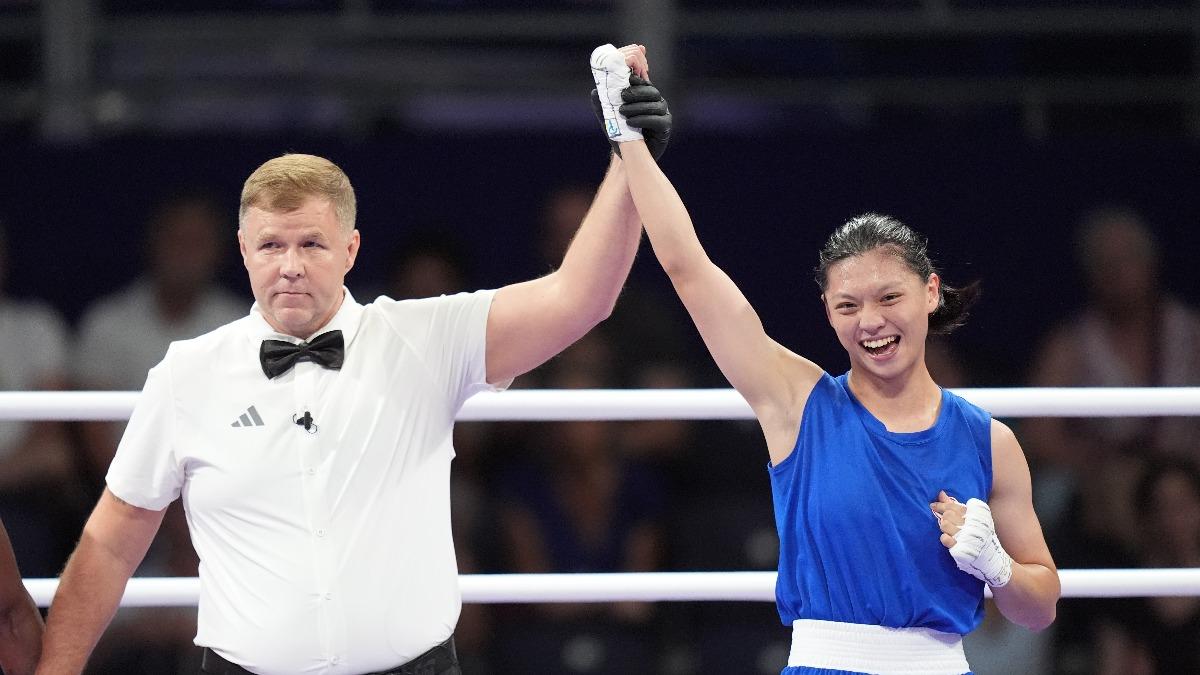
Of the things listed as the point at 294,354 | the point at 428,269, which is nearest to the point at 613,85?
the point at 294,354

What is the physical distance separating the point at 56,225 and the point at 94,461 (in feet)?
3.03

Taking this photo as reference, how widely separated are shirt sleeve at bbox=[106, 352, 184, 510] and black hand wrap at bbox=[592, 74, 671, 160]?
768 mm

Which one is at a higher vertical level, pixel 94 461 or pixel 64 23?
pixel 64 23

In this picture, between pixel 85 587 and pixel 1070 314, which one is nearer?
pixel 85 587

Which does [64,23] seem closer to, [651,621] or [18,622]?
[651,621]

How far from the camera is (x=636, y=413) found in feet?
8.34

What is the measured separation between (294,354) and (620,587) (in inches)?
30.8

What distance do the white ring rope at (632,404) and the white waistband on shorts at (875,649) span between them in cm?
53

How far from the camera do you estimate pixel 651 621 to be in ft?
13.8

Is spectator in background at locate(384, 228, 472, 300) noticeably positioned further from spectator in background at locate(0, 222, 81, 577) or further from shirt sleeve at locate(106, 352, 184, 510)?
shirt sleeve at locate(106, 352, 184, 510)

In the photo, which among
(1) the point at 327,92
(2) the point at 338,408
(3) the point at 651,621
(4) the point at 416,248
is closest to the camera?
(2) the point at 338,408

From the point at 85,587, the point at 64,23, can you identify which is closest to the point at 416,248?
the point at 64,23

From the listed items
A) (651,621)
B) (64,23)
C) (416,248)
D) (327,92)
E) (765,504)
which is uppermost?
(64,23)

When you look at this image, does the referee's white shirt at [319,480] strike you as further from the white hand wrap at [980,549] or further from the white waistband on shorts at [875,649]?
the white hand wrap at [980,549]
